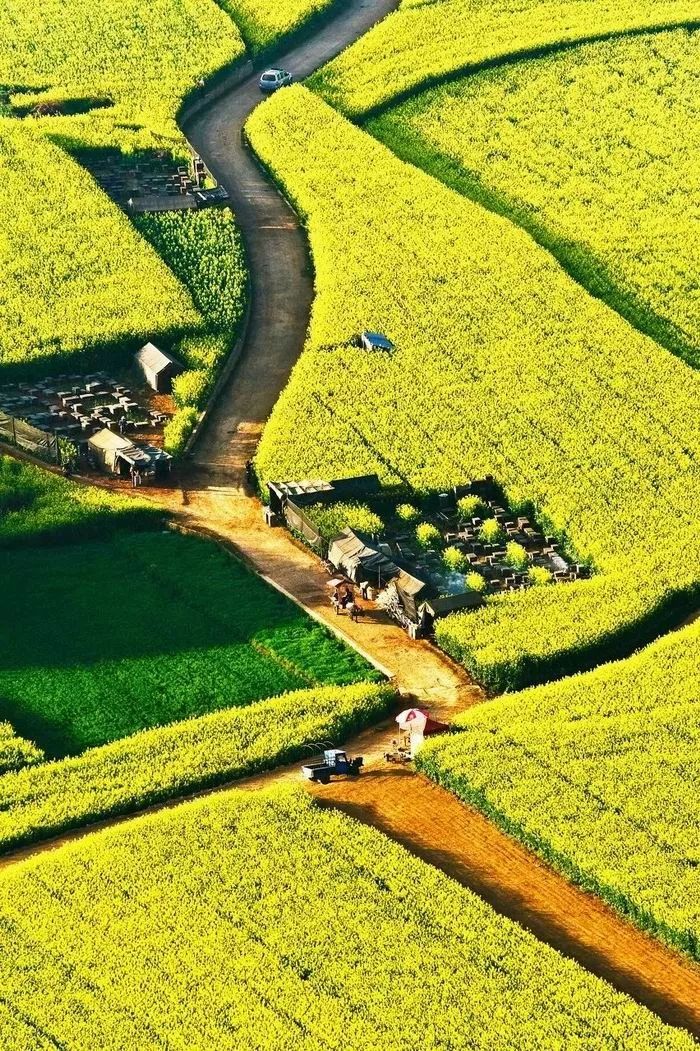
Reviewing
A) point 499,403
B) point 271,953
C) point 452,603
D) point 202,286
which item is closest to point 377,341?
point 499,403

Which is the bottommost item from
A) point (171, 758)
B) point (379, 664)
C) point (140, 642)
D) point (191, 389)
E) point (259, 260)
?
point (140, 642)

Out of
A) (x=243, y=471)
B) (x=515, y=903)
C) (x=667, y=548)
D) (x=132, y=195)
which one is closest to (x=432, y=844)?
(x=515, y=903)

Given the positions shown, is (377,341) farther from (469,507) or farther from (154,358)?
(469,507)

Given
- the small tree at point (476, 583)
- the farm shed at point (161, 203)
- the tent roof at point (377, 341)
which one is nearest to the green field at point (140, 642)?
the small tree at point (476, 583)

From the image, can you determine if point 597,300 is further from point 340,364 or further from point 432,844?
point 432,844

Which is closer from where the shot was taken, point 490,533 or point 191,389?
point 490,533

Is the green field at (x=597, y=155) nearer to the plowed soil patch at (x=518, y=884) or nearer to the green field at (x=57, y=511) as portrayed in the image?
the green field at (x=57, y=511)
